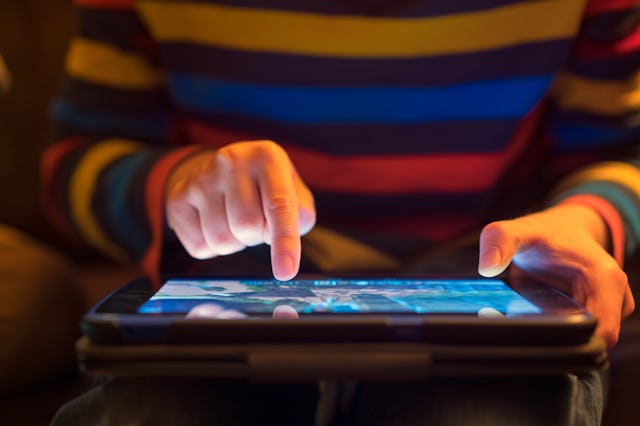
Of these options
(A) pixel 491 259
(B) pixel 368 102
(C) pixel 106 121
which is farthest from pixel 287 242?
(C) pixel 106 121

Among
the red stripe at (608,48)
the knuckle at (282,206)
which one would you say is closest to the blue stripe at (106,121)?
the knuckle at (282,206)

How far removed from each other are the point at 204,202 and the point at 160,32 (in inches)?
9.1

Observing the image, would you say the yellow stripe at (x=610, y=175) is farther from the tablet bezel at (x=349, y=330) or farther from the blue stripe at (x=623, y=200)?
the tablet bezel at (x=349, y=330)

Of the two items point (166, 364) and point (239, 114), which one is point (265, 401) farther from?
point (239, 114)

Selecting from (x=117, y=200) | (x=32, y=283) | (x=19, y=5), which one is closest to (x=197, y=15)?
(x=117, y=200)

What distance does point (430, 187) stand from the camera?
614 mm

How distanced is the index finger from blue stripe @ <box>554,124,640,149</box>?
33cm

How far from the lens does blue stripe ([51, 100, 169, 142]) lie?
65 centimetres

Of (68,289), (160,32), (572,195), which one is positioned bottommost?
(68,289)

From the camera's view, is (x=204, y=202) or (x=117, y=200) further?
(x=117, y=200)

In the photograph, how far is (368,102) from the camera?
1.92 ft

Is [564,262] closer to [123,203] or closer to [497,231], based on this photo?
[497,231]

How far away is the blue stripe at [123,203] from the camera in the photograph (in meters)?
0.58

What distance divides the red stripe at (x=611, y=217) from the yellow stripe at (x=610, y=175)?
0.05m
